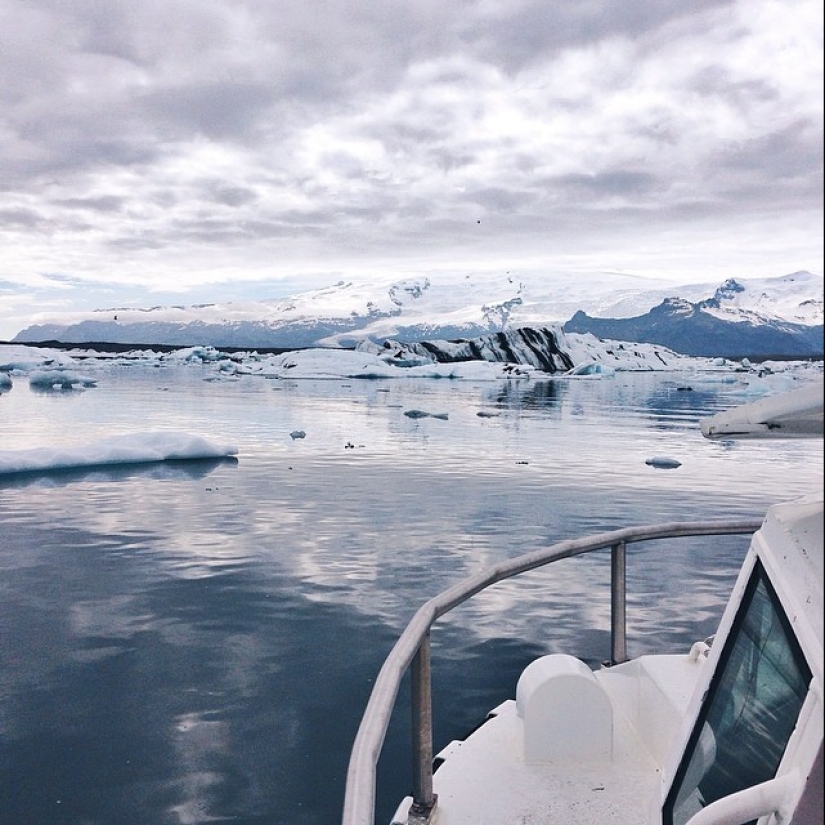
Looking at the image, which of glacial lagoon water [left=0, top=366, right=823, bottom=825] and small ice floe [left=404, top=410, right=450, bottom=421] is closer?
glacial lagoon water [left=0, top=366, right=823, bottom=825]

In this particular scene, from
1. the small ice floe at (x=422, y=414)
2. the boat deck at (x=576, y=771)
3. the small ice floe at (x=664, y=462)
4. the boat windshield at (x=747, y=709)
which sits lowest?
the small ice floe at (x=664, y=462)

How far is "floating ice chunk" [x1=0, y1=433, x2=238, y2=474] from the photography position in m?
18.1

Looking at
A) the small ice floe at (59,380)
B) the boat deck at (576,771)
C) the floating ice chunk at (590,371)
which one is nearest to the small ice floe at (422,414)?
the boat deck at (576,771)

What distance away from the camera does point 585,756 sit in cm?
371

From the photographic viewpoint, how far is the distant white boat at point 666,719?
5.64 ft

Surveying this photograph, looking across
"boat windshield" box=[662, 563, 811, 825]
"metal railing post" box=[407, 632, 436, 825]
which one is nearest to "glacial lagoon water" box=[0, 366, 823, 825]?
"boat windshield" box=[662, 563, 811, 825]

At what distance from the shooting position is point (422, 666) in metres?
2.84

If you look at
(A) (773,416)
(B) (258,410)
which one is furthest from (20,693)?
(B) (258,410)

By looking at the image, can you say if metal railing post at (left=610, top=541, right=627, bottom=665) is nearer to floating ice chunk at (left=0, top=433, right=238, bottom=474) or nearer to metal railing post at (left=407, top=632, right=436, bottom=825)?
metal railing post at (left=407, top=632, right=436, bottom=825)

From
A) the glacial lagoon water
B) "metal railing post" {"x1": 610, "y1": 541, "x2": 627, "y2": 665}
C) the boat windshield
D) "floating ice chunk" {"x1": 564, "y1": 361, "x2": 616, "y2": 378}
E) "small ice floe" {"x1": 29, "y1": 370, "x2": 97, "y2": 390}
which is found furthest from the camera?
"floating ice chunk" {"x1": 564, "y1": 361, "x2": 616, "y2": 378}

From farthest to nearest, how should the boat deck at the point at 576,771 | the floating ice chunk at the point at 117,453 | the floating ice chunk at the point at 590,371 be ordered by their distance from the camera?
the floating ice chunk at the point at 590,371 < the floating ice chunk at the point at 117,453 < the boat deck at the point at 576,771

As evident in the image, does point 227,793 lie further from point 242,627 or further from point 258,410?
point 258,410

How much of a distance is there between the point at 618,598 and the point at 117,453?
55.8 feet

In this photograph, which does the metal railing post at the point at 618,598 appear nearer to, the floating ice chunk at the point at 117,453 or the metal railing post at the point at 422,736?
the metal railing post at the point at 422,736
